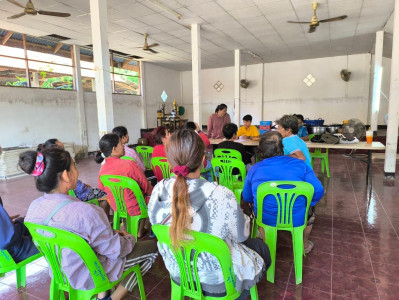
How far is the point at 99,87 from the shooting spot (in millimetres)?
4426

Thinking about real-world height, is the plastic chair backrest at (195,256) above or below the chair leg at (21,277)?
above

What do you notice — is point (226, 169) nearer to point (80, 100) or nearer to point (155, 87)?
point (80, 100)

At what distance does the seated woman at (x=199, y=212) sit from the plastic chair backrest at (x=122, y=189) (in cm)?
97

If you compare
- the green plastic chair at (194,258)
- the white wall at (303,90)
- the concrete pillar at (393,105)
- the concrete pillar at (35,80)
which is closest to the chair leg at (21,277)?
the green plastic chair at (194,258)

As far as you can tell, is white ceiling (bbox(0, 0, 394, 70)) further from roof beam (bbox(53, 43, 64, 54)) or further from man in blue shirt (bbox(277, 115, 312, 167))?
man in blue shirt (bbox(277, 115, 312, 167))

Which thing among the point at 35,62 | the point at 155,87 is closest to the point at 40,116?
the point at 35,62

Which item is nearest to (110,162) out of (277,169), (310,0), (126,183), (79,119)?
(126,183)

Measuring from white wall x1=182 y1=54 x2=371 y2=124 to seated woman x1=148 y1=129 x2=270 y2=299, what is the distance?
35.5 ft

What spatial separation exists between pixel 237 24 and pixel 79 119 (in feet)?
17.6

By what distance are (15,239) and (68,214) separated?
1.92ft

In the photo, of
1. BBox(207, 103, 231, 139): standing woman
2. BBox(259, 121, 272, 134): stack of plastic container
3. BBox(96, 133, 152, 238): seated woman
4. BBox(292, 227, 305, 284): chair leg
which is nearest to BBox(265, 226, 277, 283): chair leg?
BBox(292, 227, 305, 284): chair leg

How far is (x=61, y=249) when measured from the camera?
1.31 m

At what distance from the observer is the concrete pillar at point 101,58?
14.1 ft

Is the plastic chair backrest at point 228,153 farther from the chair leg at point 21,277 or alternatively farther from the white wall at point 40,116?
the white wall at point 40,116
